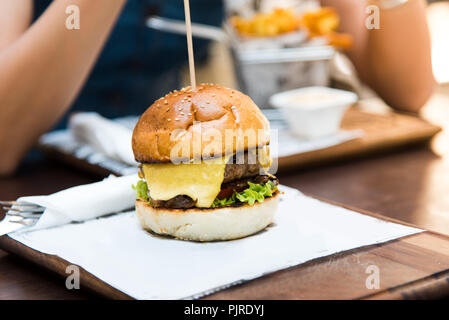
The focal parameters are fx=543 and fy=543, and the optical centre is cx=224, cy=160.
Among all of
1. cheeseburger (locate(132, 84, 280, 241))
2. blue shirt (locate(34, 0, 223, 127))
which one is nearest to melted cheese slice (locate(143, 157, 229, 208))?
cheeseburger (locate(132, 84, 280, 241))

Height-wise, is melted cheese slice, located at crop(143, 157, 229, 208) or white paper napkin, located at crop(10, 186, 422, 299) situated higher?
melted cheese slice, located at crop(143, 157, 229, 208)

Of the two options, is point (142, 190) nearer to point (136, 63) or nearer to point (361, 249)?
point (361, 249)

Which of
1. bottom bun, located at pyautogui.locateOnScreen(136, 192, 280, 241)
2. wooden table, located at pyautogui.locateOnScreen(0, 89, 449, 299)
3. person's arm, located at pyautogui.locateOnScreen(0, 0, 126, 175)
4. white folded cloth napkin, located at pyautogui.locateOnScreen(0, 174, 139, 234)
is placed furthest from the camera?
person's arm, located at pyautogui.locateOnScreen(0, 0, 126, 175)

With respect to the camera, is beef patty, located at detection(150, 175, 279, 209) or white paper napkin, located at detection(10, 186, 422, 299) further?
beef patty, located at detection(150, 175, 279, 209)

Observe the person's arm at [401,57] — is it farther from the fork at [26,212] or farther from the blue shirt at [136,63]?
the fork at [26,212]

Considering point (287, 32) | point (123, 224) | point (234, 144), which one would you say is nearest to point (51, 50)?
point (123, 224)

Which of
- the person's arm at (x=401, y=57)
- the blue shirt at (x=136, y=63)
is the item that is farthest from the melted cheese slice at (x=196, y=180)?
the blue shirt at (x=136, y=63)

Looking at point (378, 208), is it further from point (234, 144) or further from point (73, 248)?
point (73, 248)

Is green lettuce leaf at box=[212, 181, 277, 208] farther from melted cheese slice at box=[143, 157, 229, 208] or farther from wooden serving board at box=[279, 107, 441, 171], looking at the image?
wooden serving board at box=[279, 107, 441, 171]
